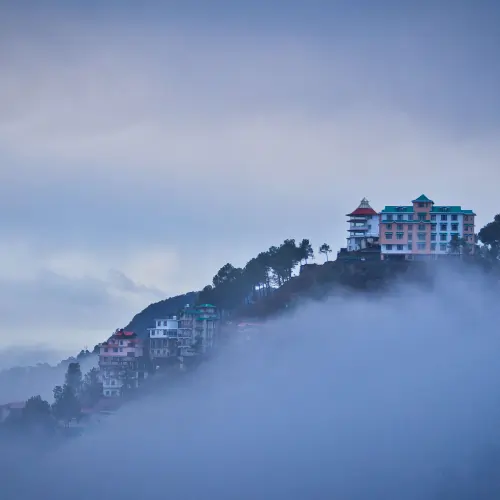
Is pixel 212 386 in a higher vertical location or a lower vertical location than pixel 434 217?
lower

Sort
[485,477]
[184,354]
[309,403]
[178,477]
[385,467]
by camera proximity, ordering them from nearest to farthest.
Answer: [485,477], [385,467], [178,477], [309,403], [184,354]

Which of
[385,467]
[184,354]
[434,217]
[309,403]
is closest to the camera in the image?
[385,467]

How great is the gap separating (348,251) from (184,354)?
25457 millimetres

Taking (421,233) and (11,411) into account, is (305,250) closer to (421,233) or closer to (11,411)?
(421,233)

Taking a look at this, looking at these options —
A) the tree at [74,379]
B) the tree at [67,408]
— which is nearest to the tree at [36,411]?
the tree at [67,408]

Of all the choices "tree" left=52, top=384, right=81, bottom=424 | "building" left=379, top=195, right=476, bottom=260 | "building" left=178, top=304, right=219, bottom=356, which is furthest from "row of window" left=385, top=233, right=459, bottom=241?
"tree" left=52, top=384, right=81, bottom=424

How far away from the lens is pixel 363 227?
143 m

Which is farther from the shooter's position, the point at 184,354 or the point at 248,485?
the point at 184,354

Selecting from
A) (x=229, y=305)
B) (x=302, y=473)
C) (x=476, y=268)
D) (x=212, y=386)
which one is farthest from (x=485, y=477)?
(x=229, y=305)

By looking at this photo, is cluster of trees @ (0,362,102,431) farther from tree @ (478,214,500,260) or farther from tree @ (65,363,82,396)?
tree @ (478,214,500,260)

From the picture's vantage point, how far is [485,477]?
95.8m

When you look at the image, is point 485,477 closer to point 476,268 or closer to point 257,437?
point 257,437

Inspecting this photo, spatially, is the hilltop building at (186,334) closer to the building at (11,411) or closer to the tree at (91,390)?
the tree at (91,390)

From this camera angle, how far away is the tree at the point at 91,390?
15100cm
